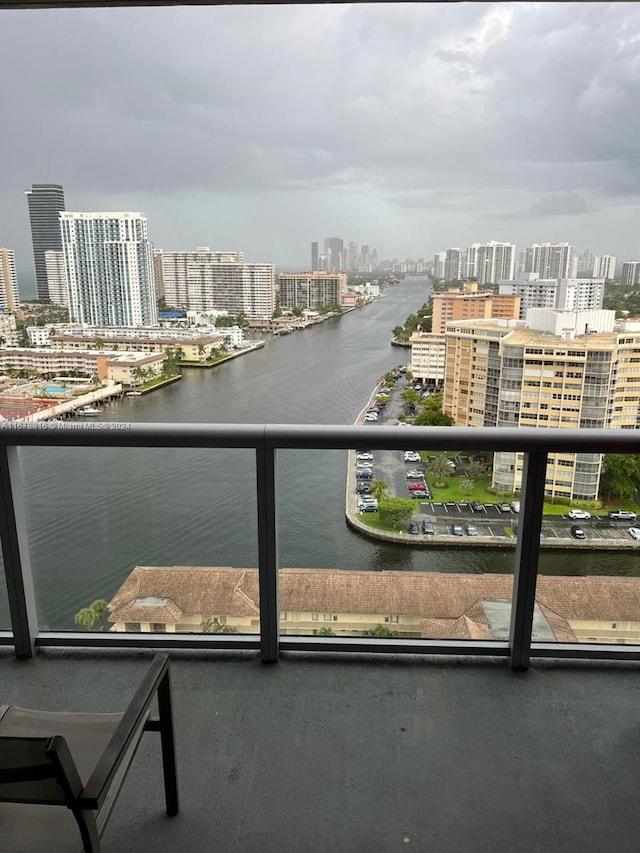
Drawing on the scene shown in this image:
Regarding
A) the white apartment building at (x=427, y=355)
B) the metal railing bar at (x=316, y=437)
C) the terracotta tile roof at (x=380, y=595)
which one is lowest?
the terracotta tile roof at (x=380, y=595)

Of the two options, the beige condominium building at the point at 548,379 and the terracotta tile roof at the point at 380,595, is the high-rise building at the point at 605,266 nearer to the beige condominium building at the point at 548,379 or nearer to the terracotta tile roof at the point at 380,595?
the beige condominium building at the point at 548,379

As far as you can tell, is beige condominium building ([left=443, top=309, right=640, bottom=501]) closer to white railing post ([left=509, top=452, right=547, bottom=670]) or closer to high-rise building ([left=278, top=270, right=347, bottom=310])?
white railing post ([left=509, top=452, right=547, bottom=670])

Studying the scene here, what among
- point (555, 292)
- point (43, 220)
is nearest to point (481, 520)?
Answer: point (555, 292)

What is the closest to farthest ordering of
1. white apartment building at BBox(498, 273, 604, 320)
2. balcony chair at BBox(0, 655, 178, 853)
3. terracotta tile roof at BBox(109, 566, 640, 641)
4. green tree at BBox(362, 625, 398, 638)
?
1. balcony chair at BBox(0, 655, 178, 853)
2. terracotta tile roof at BBox(109, 566, 640, 641)
3. green tree at BBox(362, 625, 398, 638)
4. white apartment building at BBox(498, 273, 604, 320)

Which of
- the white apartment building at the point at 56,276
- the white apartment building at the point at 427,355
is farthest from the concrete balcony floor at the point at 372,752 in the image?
the white apartment building at the point at 56,276

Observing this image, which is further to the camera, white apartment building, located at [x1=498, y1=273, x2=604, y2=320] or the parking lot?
white apartment building, located at [x1=498, y1=273, x2=604, y2=320]

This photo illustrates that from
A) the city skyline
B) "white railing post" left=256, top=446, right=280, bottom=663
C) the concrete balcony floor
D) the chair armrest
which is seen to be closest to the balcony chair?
the chair armrest

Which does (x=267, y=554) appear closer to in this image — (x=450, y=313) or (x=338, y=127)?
(x=450, y=313)
